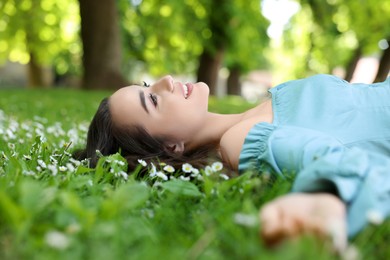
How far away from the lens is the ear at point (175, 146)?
3201 mm

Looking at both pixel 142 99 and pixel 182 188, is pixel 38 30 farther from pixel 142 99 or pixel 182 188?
pixel 182 188

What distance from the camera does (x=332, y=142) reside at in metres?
2.39

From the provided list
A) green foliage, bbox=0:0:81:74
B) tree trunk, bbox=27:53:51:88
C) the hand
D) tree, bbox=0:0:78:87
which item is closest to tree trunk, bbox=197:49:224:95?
green foliage, bbox=0:0:81:74

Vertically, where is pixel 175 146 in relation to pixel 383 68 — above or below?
above

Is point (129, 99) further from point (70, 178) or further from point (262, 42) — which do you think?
point (262, 42)

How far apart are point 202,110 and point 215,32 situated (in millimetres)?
16203

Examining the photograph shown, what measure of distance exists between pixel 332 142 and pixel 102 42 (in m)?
11.2

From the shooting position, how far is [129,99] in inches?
127

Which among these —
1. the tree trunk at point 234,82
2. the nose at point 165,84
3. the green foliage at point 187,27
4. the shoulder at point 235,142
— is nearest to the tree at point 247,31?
the green foliage at point 187,27

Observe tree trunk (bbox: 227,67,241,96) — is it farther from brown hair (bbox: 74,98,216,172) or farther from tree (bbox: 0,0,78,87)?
brown hair (bbox: 74,98,216,172)

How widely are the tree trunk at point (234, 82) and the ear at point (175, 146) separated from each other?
79.8 ft

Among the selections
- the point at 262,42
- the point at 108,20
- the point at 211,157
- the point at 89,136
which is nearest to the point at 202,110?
the point at 211,157

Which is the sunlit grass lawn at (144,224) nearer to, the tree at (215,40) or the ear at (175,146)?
the ear at (175,146)

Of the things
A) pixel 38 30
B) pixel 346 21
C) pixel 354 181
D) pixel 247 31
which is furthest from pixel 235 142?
pixel 346 21
